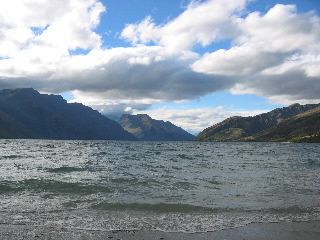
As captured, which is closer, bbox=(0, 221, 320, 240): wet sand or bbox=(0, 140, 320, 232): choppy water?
bbox=(0, 221, 320, 240): wet sand

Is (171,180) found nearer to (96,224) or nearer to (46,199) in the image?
(46,199)

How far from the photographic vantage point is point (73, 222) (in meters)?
13.2

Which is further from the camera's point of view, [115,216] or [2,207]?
[2,207]

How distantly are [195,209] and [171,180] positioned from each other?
1144 cm

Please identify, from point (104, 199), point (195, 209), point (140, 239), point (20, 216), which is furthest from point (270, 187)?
point (20, 216)

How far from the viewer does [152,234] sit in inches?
453

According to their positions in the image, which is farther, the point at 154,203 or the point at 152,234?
the point at 154,203

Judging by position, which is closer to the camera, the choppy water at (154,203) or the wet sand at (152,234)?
the wet sand at (152,234)

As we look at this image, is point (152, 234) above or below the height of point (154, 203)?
above

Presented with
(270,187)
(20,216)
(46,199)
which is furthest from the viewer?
(270,187)

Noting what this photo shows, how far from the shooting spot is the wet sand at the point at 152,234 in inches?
436

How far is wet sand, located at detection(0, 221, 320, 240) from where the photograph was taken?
11070 millimetres

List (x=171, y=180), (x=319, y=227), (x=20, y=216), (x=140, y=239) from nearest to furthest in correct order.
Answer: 1. (x=140, y=239)
2. (x=319, y=227)
3. (x=20, y=216)
4. (x=171, y=180)

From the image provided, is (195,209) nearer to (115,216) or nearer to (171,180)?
(115,216)
